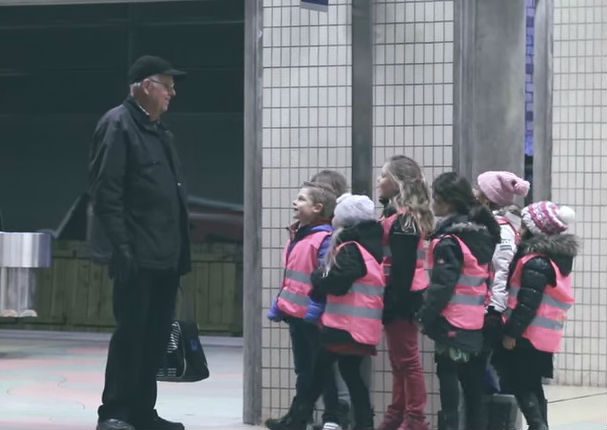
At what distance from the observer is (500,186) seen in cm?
877

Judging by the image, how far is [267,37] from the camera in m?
9.56

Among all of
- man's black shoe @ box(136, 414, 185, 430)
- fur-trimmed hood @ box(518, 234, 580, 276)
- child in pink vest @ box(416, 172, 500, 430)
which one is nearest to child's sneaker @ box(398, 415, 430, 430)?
child in pink vest @ box(416, 172, 500, 430)

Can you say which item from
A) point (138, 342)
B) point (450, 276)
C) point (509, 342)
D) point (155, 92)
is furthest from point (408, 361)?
point (155, 92)

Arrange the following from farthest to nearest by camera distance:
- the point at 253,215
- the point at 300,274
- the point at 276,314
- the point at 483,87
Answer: the point at 253,215 → the point at 483,87 → the point at 276,314 → the point at 300,274

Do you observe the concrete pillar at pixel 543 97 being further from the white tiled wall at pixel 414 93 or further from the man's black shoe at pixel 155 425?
the man's black shoe at pixel 155 425

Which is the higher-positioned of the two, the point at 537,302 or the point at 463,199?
the point at 463,199

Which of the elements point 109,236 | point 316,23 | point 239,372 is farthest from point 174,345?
point 239,372

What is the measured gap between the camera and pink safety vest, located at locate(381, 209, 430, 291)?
8562 millimetres

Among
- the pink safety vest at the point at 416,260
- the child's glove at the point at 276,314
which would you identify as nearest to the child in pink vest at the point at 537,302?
the pink safety vest at the point at 416,260

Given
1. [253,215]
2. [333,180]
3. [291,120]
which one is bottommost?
[253,215]

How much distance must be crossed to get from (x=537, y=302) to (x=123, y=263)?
2313 millimetres

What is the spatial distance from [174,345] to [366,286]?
113 centimetres

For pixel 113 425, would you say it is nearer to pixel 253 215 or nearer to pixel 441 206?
pixel 253 215

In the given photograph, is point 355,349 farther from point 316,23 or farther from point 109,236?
point 316,23
